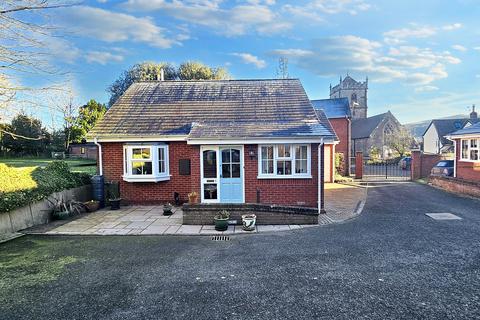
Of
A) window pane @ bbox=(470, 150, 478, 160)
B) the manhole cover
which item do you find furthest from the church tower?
the manhole cover

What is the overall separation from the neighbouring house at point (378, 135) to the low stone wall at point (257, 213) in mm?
41677

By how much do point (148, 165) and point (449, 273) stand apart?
10106 mm

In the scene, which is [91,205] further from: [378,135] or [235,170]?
[378,135]

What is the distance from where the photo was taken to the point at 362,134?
49062 mm

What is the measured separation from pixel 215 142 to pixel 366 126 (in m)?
47.3

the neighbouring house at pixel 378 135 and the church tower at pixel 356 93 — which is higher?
the church tower at pixel 356 93

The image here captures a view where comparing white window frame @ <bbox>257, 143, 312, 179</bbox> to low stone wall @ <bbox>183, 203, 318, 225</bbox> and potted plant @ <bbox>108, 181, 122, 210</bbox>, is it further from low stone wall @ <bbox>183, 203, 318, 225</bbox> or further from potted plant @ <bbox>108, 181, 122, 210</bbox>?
potted plant @ <bbox>108, 181, 122, 210</bbox>

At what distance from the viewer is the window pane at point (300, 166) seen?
10.2 m

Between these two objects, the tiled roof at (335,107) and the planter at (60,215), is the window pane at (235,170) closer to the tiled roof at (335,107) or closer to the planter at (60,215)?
the planter at (60,215)

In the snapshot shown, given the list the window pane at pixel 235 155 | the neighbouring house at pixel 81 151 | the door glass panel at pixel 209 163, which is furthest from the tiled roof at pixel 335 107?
the neighbouring house at pixel 81 151

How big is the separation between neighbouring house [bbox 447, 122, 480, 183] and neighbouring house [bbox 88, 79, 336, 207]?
31.2ft

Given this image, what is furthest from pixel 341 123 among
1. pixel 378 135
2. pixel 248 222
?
pixel 378 135

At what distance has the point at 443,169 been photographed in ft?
60.1

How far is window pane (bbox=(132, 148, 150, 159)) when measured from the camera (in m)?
11.5
